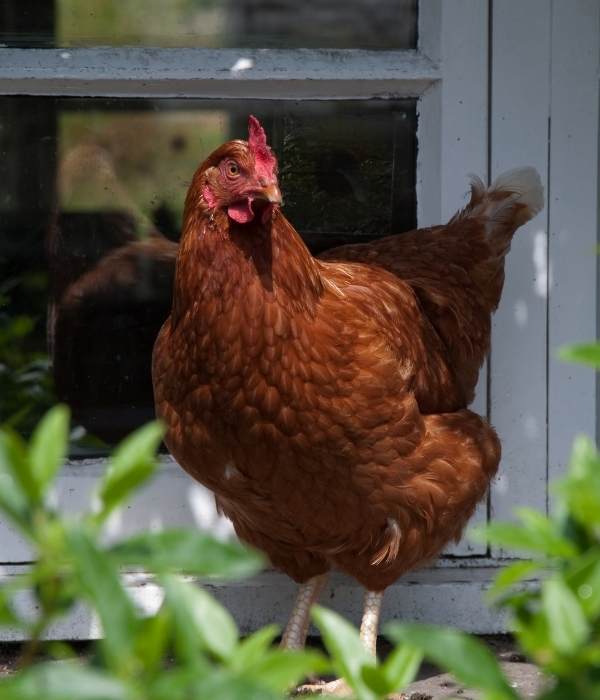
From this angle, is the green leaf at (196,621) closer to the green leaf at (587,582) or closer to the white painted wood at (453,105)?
the green leaf at (587,582)

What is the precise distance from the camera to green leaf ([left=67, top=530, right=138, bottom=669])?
0.79 m

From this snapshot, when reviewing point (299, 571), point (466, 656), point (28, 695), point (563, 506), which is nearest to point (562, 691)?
point (466, 656)

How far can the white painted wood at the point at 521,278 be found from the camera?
360cm

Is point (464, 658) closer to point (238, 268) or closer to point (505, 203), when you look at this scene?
point (238, 268)

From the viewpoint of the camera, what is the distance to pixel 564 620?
32.4 inches

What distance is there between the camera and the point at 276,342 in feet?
9.24

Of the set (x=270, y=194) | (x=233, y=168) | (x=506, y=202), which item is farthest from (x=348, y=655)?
(x=506, y=202)

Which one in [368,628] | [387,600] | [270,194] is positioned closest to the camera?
[270,194]

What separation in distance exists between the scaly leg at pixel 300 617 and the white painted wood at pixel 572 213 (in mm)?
870

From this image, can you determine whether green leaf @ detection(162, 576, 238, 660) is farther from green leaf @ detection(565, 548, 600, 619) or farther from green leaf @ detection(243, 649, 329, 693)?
green leaf @ detection(565, 548, 600, 619)

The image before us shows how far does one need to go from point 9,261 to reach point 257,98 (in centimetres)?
92

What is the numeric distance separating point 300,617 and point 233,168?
1.41 m

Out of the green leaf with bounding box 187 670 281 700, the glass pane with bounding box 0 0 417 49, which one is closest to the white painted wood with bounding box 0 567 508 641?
the glass pane with bounding box 0 0 417 49

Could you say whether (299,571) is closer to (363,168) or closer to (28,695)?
(363,168)
